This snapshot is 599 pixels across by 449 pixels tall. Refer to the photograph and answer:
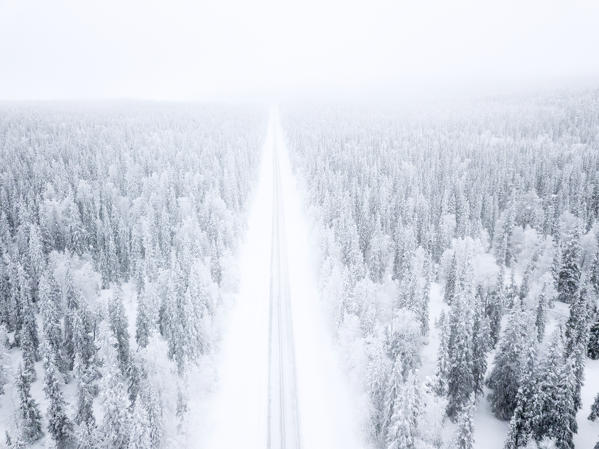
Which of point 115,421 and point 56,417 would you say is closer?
point 115,421

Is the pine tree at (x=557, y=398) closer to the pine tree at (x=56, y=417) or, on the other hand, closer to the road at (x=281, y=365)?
the road at (x=281, y=365)

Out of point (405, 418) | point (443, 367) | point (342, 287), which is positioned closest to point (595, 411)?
point (443, 367)

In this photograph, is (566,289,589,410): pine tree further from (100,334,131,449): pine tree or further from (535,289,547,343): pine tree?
(100,334,131,449): pine tree

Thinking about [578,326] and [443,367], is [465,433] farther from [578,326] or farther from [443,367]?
[578,326]

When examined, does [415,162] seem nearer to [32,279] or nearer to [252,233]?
[252,233]

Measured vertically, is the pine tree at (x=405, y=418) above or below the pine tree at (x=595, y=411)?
above

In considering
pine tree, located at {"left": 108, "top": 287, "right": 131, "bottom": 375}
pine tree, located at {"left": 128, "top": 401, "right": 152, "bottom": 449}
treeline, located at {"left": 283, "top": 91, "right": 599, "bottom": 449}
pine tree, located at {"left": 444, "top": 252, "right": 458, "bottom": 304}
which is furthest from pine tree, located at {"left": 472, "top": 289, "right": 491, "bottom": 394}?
pine tree, located at {"left": 108, "top": 287, "right": 131, "bottom": 375}

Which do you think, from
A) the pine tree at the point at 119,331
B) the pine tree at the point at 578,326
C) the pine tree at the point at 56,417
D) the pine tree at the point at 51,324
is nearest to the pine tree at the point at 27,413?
the pine tree at the point at 56,417
